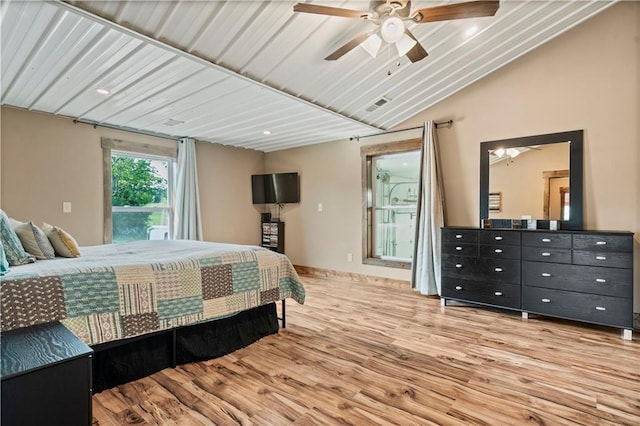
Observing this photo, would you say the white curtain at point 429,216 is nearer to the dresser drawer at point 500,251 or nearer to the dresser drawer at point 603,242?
the dresser drawer at point 500,251

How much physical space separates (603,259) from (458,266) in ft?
4.16

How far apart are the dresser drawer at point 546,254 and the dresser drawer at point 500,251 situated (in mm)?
75

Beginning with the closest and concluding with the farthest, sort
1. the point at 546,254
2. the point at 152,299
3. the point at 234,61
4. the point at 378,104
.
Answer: the point at 152,299 → the point at 234,61 → the point at 546,254 → the point at 378,104

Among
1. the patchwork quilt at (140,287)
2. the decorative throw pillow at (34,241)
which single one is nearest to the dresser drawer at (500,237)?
the patchwork quilt at (140,287)

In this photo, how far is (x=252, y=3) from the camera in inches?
85.5

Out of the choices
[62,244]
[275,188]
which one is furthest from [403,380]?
[275,188]

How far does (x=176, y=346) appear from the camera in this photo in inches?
92.6

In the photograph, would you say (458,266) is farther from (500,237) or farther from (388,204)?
(388,204)

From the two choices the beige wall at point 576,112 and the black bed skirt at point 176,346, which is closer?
the black bed skirt at point 176,346

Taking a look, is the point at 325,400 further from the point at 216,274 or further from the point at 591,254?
the point at 591,254

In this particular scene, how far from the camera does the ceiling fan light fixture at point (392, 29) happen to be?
2137 mm

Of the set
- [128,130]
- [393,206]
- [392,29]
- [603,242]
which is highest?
[392,29]

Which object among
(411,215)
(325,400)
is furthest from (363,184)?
(325,400)

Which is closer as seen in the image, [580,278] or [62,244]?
[62,244]
